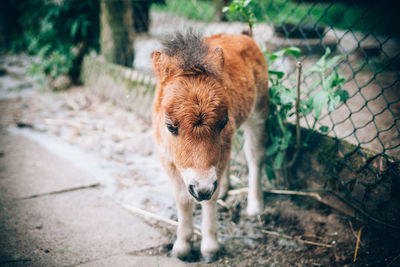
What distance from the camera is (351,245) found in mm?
2574

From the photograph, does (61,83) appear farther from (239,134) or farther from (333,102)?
(333,102)

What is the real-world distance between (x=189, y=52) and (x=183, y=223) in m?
1.33

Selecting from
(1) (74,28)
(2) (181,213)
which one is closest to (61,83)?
(1) (74,28)

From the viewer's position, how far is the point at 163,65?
7.27 feet

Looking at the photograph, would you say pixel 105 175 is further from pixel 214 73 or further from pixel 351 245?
pixel 351 245

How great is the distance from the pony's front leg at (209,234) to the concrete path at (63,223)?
0.72 feet

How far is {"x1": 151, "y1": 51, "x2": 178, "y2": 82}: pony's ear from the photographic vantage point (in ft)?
7.19

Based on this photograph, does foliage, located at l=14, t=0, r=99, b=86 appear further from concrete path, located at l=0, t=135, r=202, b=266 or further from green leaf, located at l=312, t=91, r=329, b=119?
green leaf, located at l=312, t=91, r=329, b=119

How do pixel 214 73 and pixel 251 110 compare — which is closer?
pixel 214 73

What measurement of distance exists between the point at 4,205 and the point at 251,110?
93.7 inches

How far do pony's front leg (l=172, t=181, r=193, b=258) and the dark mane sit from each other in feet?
3.01

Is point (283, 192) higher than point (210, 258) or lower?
higher

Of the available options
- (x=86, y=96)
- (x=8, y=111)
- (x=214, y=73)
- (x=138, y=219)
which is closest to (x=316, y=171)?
(x=214, y=73)

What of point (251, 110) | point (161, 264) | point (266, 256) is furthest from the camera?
point (251, 110)
